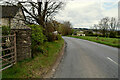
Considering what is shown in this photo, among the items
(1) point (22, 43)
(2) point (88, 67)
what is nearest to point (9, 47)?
(1) point (22, 43)

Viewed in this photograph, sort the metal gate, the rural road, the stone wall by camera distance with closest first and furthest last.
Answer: the rural road
the metal gate
the stone wall

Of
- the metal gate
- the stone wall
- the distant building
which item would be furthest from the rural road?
the distant building

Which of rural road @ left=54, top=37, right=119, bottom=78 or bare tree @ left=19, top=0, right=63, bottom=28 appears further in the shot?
bare tree @ left=19, top=0, right=63, bottom=28

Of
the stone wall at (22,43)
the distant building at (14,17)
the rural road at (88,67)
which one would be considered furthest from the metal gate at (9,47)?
the rural road at (88,67)

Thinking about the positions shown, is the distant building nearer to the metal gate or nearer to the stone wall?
the stone wall

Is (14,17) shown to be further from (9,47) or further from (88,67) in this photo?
(88,67)

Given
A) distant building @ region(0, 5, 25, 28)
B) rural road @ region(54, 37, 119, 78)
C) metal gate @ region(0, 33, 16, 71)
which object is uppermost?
distant building @ region(0, 5, 25, 28)

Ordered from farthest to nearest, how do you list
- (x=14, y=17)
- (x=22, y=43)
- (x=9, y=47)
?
(x=14, y=17)
(x=22, y=43)
(x=9, y=47)

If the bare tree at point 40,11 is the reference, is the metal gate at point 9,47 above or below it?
below

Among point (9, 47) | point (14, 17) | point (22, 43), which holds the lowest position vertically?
point (9, 47)

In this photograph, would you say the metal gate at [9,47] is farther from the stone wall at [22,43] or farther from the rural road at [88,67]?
the rural road at [88,67]

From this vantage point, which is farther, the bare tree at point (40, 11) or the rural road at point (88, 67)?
the bare tree at point (40, 11)

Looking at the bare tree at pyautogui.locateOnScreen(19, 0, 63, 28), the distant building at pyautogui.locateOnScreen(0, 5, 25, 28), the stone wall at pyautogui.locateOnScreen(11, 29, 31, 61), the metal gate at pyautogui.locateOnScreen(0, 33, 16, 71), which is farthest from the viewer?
the bare tree at pyautogui.locateOnScreen(19, 0, 63, 28)

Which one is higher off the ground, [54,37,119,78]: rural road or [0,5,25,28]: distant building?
[0,5,25,28]: distant building
